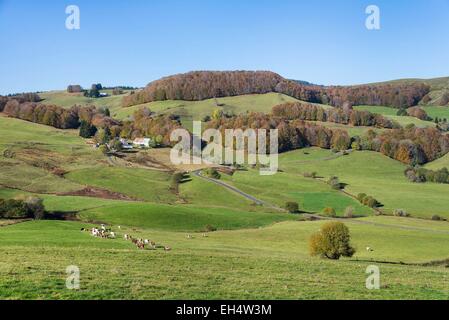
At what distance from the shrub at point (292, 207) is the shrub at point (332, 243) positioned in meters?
50.1

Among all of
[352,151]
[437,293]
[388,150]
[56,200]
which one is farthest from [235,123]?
[437,293]

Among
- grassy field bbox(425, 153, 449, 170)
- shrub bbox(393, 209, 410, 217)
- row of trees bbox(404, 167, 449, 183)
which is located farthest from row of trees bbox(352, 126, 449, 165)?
shrub bbox(393, 209, 410, 217)

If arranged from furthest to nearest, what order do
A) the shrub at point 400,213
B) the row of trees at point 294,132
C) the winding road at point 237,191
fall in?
the row of trees at point 294,132 < the winding road at point 237,191 < the shrub at point 400,213

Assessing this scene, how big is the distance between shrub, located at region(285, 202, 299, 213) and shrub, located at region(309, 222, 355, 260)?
164ft

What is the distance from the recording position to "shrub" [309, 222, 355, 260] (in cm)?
4391

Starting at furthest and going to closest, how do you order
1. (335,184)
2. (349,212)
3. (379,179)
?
(379,179), (335,184), (349,212)

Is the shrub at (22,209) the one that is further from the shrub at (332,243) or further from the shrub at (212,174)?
the shrub at (212,174)

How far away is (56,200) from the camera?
8581 centimetres

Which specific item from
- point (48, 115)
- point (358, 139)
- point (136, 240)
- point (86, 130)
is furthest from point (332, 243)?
point (48, 115)

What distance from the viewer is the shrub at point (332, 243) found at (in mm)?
Answer: 43906

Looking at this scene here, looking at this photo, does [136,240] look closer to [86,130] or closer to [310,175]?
[310,175]

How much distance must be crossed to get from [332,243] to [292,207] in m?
51.2

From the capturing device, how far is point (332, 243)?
4403 cm

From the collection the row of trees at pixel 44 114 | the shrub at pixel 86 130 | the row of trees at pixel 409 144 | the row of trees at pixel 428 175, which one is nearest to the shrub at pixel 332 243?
the row of trees at pixel 428 175
